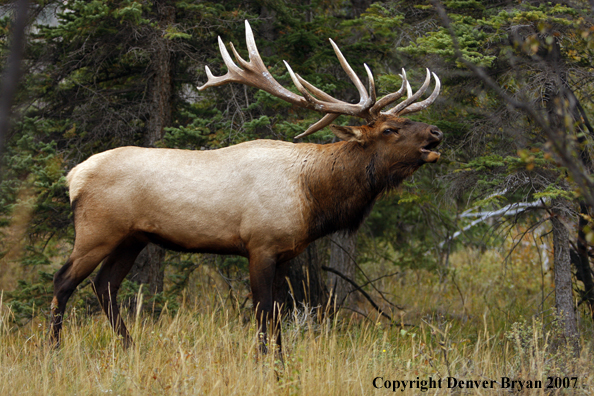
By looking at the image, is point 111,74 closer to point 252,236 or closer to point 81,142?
point 81,142

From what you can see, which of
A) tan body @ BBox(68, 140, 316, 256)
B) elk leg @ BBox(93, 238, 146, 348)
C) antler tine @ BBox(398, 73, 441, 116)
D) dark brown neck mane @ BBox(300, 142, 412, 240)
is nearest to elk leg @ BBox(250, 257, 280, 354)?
tan body @ BBox(68, 140, 316, 256)

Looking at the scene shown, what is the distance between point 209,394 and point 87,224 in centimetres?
217

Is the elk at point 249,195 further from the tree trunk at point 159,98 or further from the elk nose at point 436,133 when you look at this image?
the tree trunk at point 159,98

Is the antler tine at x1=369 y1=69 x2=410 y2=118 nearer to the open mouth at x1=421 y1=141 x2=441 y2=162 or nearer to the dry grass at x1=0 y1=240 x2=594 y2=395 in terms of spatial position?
the open mouth at x1=421 y1=141 x2=441 y2=162

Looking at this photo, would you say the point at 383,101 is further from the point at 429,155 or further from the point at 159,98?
the point at 159,98

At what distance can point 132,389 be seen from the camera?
11.6 ft

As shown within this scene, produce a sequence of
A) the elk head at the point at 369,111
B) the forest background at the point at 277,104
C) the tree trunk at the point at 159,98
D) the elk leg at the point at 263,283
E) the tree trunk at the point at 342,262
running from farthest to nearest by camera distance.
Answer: the tree trunk at the point at 342,262 → the tree trunk at the point at 159,98 → the forest background at the point at 277,104 → the elk head at the point at 369,111 → the elk leg at the point at 263,283

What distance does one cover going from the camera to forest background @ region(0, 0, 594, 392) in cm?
546

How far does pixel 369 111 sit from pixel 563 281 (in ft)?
8.98

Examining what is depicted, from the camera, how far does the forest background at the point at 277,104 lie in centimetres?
546

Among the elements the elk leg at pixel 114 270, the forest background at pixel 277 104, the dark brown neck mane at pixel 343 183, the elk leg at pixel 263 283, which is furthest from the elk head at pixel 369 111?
the elk leg at pixel 114 270

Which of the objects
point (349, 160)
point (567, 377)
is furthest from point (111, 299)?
point (567, 377)

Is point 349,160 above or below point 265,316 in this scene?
above

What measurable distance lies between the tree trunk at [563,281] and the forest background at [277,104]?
0.01 metres
